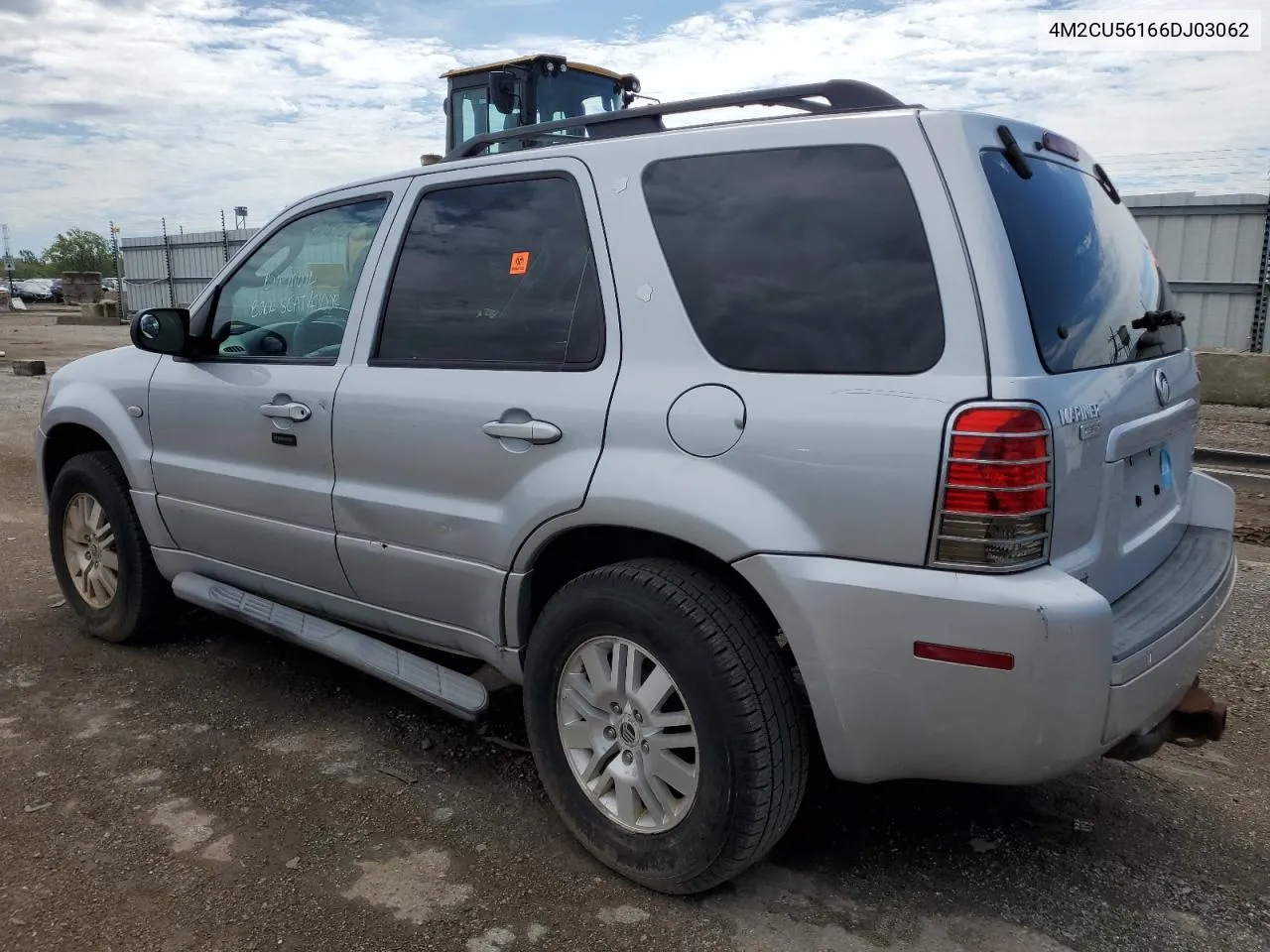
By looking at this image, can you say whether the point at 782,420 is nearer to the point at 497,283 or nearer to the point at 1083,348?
the point at 1083,348

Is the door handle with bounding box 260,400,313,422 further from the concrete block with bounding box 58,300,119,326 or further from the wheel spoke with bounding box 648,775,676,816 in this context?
the concrete block with bounding box 58,300,119,326

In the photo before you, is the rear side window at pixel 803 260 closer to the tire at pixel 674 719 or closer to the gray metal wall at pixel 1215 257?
the tire at pixel 674 719

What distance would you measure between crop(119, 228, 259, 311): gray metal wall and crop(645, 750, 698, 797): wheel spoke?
28040mm

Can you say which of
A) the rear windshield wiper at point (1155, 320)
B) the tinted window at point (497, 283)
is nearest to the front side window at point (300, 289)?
the tinted window at point (497, 283)

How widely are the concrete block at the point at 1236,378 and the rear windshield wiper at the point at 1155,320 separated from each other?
32.6 feet

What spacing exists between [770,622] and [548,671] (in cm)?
65

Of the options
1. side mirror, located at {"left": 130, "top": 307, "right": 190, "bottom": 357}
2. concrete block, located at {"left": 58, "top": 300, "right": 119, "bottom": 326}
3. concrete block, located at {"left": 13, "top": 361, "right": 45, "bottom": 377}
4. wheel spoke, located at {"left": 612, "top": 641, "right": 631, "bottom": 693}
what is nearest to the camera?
wheel spoke, located at {"left": 612, "top": 641, "right": 631, "bottom": 693}

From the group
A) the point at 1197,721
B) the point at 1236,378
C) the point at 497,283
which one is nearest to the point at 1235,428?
the point at 1236,378

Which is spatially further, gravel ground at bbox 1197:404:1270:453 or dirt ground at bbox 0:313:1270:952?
gravel ground at bbox 1197:404:1270:453

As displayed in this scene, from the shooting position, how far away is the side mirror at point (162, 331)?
3852 millimetres

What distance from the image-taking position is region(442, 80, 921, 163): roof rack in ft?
8.28

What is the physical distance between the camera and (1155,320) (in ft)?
9.25

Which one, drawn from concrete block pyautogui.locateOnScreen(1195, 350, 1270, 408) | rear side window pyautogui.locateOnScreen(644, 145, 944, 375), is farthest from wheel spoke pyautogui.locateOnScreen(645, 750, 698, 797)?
concrete block pyautogui.locateOnScreen(1195, 350, 1270, 408)

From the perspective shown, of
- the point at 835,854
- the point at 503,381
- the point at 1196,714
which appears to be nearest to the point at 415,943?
the point at 835,854
